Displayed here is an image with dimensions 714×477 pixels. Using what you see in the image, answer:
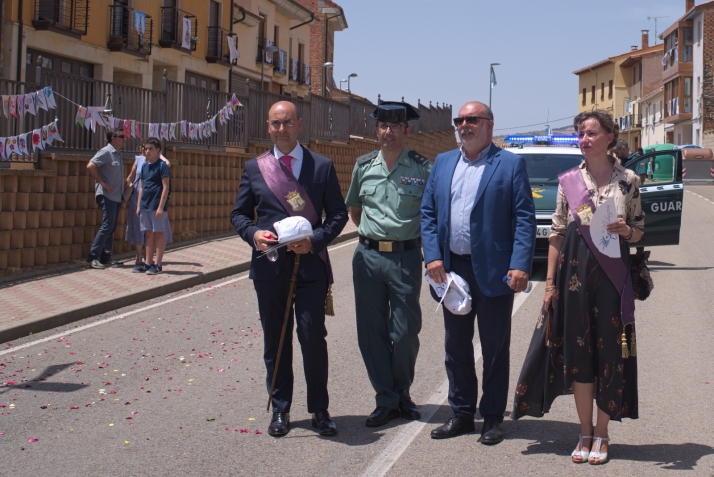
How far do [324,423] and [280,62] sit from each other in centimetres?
4248

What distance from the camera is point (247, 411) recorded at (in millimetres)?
5863

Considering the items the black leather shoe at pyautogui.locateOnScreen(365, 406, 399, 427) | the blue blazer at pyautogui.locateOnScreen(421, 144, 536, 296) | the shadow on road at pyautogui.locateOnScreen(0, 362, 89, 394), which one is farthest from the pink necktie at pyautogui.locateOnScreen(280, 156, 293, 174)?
the shadow on road at pyautogui.locateOnScreen(0, 362, 89, 394)

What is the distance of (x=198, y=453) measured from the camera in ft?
16.4

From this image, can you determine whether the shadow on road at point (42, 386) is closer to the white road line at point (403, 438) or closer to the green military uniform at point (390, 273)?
the green military uniform at point (390, 273)

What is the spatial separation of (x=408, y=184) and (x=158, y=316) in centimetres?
493

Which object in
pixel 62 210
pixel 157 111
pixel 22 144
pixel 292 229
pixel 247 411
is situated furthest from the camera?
pixel 157 111

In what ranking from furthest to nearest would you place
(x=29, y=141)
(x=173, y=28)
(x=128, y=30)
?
(x=173, y=28), (x=128, y=30), (x=29, y=141)

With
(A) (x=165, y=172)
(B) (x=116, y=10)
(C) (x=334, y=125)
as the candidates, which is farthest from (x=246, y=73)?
(A) (x=165, y=172)

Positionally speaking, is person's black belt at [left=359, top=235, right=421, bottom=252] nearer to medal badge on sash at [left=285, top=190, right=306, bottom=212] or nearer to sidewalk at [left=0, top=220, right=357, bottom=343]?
medal badge on sash at [left=285, top=190, right=306, bottom=212]

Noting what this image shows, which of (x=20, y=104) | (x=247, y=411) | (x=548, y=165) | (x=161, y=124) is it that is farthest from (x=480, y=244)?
(x=161, y=124)

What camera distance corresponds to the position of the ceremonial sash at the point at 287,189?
5309mm

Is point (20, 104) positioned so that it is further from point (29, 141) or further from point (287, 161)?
point (287, 161)

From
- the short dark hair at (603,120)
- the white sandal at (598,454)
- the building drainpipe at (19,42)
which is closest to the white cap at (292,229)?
the short dark hair at (603,120)

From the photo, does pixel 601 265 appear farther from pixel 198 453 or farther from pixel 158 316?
pixel 158 316
